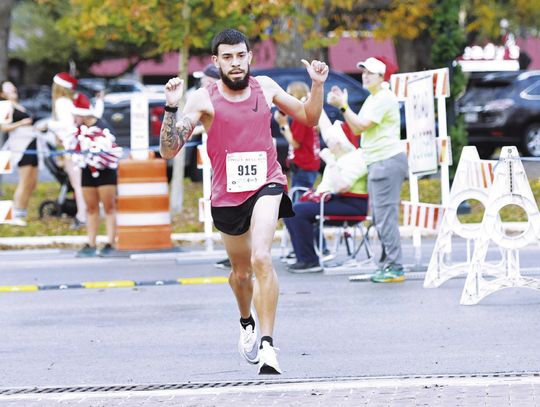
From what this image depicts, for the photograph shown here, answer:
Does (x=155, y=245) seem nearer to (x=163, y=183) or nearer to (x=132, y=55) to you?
(x=163, y=183)

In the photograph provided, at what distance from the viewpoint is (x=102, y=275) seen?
14.7 metres

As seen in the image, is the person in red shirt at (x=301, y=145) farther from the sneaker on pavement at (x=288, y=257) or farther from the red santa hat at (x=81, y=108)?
the red santa hat at (x=81, y=108)

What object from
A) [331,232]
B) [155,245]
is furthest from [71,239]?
[331,232]

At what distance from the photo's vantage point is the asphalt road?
28.2ft

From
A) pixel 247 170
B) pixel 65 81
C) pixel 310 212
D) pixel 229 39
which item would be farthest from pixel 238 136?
pixel 65 81

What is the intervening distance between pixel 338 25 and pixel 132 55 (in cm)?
1912

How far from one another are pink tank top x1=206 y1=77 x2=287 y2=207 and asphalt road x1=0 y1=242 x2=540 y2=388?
1051 millimetres

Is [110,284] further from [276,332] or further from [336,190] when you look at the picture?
[276,332]

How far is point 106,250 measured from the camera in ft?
54.7

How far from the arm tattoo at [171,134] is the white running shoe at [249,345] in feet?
3.91

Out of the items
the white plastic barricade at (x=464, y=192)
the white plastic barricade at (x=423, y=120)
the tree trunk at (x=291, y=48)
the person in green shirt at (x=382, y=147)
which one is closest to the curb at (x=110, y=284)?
the person in green shirt at (x=382, y=147)

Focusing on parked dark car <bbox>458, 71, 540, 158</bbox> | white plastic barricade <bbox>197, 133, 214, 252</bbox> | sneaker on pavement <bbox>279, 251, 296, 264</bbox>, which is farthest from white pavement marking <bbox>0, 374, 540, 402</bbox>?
parked dark car <bbox>458, 71, 540, 158</bbox>

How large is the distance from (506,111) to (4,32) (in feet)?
30.9

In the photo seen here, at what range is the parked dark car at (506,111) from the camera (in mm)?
27703
